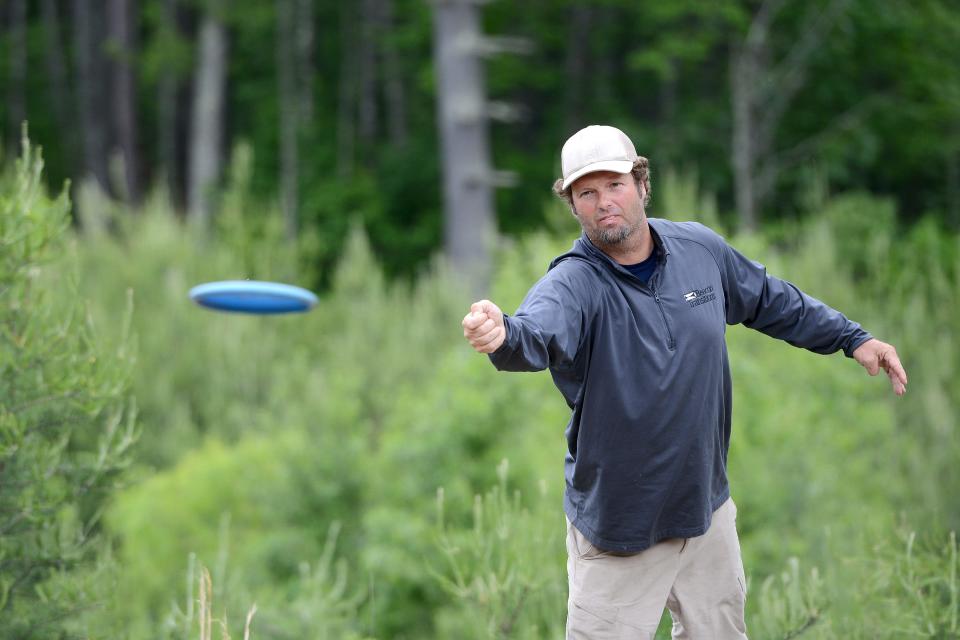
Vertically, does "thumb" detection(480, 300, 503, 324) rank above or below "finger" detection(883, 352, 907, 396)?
above

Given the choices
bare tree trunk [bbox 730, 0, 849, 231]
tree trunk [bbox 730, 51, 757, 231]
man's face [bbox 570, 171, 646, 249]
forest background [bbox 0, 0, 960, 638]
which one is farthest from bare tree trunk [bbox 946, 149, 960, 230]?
man's face [bbox 570, 171, 646, 249]

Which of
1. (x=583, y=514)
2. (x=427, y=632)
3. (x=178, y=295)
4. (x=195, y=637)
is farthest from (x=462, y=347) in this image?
(x=583, y=514)

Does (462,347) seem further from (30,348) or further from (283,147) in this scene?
(283,147)

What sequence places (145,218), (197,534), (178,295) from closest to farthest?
(197,534) → (178,295) → (145,218)

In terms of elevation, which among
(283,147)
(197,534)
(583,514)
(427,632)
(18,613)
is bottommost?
(427,632)

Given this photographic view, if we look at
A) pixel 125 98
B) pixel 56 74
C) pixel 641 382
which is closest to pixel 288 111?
pixel 125 98

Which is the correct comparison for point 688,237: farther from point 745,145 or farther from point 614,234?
point 745,145

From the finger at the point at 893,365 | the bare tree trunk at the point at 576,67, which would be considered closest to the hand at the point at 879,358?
the finger at the point at 893,365

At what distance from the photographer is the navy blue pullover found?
116 inches

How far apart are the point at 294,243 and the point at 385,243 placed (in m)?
→ 5.07

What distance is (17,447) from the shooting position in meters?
4.24

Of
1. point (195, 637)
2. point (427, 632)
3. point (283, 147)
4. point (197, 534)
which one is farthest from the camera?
point (283, 147)

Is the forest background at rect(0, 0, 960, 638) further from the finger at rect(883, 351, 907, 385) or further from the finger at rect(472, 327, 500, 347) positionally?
the finger at rect(472, 327, 500, 347)

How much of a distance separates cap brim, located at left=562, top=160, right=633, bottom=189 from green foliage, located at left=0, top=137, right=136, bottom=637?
2089 mm
